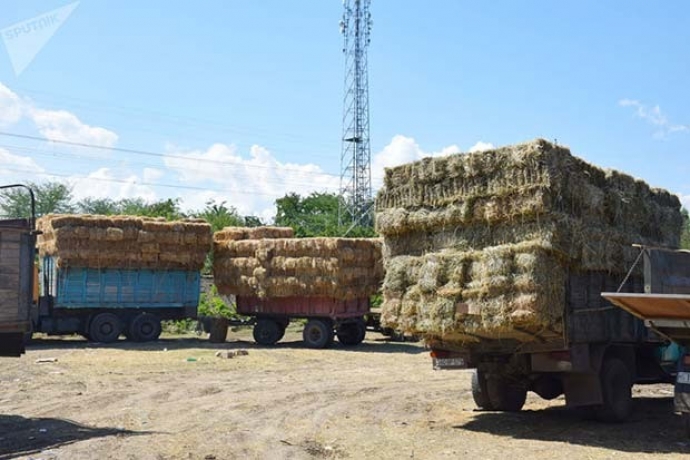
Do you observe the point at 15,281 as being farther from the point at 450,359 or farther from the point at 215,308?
the point at 215,308

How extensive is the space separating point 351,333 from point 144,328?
651 cm

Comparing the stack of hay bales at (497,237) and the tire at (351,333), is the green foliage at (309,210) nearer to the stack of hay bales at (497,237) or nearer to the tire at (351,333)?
the tire at (351,333)

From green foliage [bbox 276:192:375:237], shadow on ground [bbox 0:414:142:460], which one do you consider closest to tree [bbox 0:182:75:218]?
green foliage [bbox 276:192:375:237]

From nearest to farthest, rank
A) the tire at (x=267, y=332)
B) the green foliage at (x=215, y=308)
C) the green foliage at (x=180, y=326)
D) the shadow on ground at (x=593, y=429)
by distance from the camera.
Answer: the shadow on ground at (x=593, y=429), the tire at (x=267, y=332), the green foliage at (x=180, y=326), the green foliage at (x=215, y=308)

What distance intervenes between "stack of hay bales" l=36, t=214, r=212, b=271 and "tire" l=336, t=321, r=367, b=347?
16.7 ft

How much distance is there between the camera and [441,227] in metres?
11.5

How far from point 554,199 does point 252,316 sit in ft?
56.1

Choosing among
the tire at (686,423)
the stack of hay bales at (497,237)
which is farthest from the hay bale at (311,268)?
the tire at (686,423)

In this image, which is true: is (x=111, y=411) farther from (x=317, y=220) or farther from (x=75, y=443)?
(x=317, y=220)

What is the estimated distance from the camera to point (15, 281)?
10109mm

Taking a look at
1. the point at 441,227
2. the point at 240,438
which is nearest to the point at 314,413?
the point at 240,438

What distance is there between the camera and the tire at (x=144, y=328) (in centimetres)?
2536

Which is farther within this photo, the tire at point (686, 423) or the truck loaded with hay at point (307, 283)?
the truck loaded with hay at point (307, 283)

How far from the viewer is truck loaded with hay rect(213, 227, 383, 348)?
2438cm
